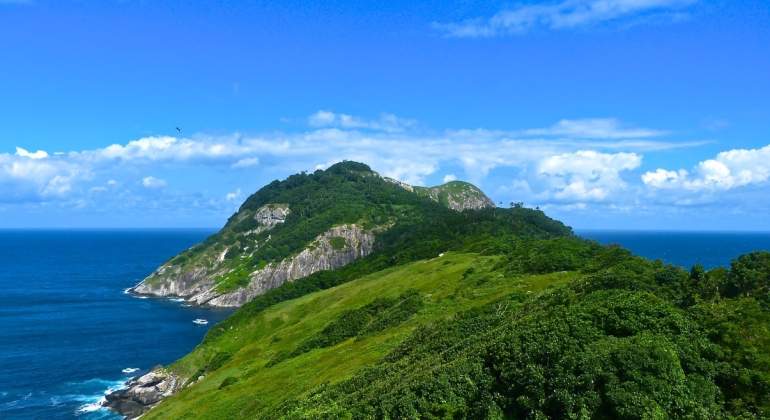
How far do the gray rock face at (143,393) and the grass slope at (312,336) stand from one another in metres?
4.05

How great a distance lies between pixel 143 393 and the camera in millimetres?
111438

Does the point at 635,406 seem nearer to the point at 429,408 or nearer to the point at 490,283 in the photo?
the point at 429,408

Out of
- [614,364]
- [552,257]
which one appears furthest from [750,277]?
[552,257]

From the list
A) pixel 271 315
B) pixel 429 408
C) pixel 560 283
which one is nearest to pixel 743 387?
pixel 429 408

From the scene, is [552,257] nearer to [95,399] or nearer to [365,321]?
[365,321]

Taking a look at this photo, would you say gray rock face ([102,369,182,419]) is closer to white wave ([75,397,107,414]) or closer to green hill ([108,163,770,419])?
white wave ([75,397,107,414])

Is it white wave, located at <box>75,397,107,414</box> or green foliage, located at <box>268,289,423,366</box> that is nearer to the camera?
green foliage, located at <box>268,289,423,366</box>

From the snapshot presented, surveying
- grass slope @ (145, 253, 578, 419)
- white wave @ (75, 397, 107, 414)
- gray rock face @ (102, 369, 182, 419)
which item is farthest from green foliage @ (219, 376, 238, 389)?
white wave @ (75, 397, 107, 414)

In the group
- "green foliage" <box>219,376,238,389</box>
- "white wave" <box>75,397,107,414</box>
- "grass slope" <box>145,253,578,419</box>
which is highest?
"grass slope" <box>145,253,578,419</box>

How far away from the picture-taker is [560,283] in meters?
76.2

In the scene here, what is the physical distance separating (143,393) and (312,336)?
41.3m

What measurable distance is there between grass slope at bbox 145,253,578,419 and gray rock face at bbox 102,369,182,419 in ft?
13.3

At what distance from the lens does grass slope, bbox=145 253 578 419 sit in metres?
70.2

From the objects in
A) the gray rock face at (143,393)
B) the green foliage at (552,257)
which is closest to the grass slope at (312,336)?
the green foliage at (552,257)
